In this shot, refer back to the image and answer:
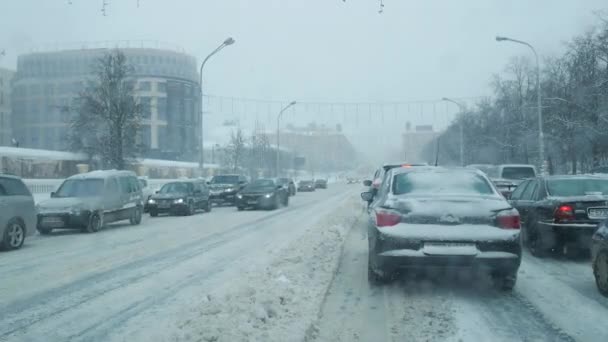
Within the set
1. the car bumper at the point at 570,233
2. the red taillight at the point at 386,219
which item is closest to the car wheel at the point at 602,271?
the car bumper at the point at 570,233

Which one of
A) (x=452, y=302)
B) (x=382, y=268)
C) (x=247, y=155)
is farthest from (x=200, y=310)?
(x=247, y=155)

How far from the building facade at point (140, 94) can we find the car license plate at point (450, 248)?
6675 cm

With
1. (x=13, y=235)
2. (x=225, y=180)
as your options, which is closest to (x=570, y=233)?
(x=13, y=235)

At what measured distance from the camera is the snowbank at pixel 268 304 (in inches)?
200

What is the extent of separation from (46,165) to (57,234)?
23696 mm

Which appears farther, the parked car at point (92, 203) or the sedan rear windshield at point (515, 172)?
the sedan rear windshield at point (515, 172)

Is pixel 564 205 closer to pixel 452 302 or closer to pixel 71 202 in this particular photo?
pixel 452 302

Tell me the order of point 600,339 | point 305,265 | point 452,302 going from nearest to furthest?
point 600,339 < point 452,302 < point 305,265

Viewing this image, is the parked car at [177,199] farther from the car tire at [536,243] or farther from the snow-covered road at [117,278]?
the car tire at [536,243]

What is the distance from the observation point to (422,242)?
6.57 m

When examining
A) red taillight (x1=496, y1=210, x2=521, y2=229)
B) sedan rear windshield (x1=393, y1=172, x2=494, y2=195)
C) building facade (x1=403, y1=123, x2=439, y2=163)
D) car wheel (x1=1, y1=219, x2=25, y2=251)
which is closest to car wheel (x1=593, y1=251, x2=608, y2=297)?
red taillight (x1=496, y1=210, x2=521, y2=229)

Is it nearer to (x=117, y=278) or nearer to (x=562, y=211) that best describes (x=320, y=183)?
(x=562, y=211)

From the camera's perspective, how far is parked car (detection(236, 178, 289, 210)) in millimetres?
25562

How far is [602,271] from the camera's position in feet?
22.8
